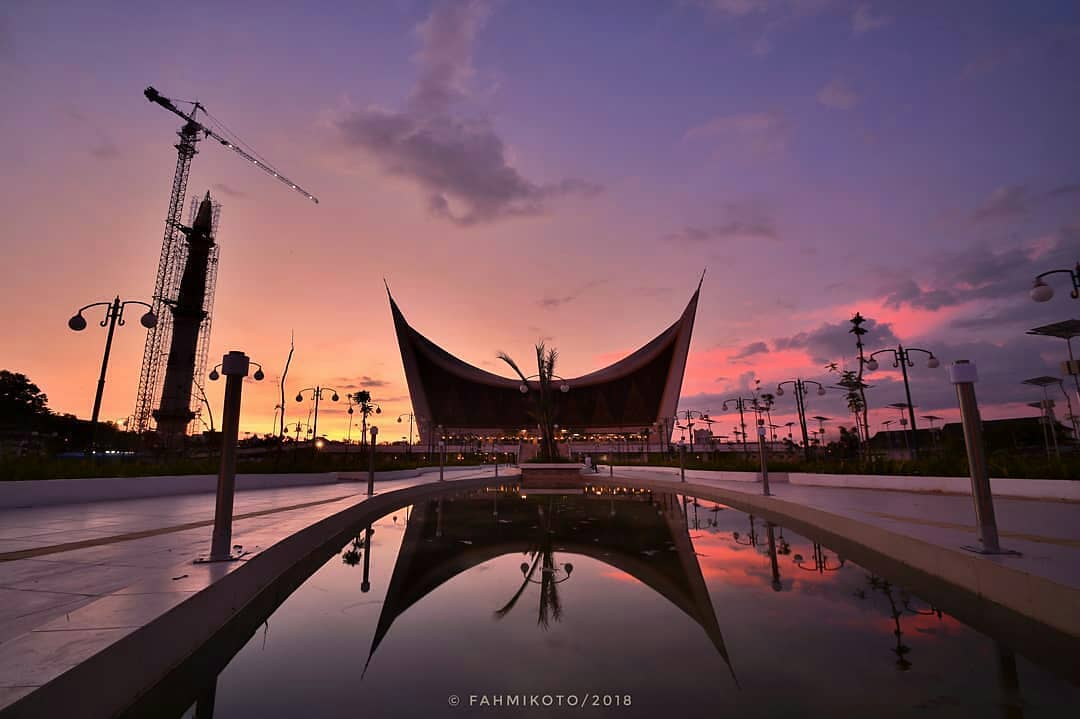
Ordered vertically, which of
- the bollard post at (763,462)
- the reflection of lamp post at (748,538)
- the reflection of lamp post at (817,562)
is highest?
the bollard post at (763,462)

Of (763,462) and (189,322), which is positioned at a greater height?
(189,322)

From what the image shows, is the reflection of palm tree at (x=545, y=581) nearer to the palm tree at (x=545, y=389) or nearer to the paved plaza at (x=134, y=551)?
the paved plaza at (x=134, y=551)

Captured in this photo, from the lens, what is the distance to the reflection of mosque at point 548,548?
4.77m

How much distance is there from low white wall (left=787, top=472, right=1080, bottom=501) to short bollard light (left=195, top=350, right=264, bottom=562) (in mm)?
13775

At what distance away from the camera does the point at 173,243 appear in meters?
70.0

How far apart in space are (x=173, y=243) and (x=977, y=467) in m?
90.3

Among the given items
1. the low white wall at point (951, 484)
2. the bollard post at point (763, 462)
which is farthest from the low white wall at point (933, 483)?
the bollard post at point (763, 462)

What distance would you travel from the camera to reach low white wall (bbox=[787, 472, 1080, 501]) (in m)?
10.7

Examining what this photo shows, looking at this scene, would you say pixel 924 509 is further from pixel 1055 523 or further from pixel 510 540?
pixel 510 540

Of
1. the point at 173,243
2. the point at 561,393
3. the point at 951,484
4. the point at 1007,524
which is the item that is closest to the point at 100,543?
the point at 1007,524

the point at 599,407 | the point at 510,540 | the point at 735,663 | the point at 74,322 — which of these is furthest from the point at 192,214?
the point at 735,663

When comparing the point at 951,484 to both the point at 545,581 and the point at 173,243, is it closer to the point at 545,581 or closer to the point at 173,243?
the point at 545,581

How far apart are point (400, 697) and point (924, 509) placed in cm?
1053

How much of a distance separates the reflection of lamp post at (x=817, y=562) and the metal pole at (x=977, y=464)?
153 cm
